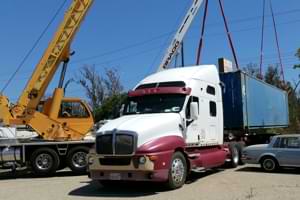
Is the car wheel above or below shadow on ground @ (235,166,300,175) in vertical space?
above

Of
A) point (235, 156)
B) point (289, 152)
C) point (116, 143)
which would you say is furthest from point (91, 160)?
point (235, 156)

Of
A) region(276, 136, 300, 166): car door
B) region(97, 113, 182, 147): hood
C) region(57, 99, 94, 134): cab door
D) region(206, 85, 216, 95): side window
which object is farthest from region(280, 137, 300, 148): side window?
region(57, 99, 94, 134): cab door

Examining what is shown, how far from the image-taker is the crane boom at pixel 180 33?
28.7 meters

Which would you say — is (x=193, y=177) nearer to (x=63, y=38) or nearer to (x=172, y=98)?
(x=172, y=98)

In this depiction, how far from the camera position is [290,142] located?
51.9 feet

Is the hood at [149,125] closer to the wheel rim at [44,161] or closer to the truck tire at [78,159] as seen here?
the truck tire at [78,159]

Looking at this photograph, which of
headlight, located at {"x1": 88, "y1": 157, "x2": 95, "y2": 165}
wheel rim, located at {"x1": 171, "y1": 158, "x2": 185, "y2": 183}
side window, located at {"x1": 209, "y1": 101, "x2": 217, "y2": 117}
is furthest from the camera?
side window, located at {"x1": 209, "y1": 101, "x2": 217, "y2": 117}

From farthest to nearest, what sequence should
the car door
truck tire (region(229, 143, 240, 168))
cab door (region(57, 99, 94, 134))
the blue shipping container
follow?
cab door (region(57, 99, 94, 134)) < the blue shipping container < truck tire (region(229, 143, 240, 168)) < the car door

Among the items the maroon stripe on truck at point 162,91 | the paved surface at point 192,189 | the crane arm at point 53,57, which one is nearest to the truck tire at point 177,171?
Answer: the paved surface at point 192,189

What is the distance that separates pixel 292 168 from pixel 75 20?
1021 cm

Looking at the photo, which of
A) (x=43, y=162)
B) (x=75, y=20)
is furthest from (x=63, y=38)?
(x=43, y=162)

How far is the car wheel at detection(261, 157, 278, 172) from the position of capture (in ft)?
52.4

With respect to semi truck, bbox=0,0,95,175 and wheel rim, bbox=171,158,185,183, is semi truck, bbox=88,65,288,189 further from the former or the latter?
semi truck, bbox=0,0,95,175

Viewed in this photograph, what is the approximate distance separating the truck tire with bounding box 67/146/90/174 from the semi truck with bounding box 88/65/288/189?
4.64 metres
